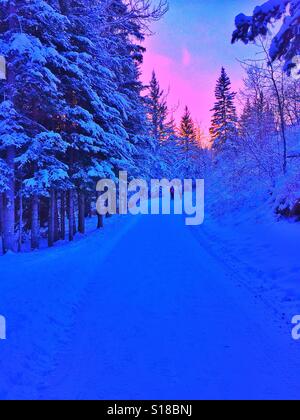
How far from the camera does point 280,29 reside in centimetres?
816

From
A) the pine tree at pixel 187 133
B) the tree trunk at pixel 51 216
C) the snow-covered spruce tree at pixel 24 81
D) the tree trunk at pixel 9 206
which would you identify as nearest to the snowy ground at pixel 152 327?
the tree trunk at pixel 9 206

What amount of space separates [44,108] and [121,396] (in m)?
13.1

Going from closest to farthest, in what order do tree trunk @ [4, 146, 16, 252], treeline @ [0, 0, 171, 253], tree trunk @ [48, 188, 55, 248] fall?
1. treeline @ [0, 0, 171, 253]
2. tree trunk @ [4, 146, 16, 252]
3. tree trunk @ [48, 188, 55, 248]

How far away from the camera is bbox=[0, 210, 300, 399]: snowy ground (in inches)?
157

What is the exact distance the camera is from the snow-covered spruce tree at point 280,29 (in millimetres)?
8078

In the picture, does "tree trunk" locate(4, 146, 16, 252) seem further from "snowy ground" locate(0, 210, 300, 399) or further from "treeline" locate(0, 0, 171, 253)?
"snowy ground" locate(0, 210, 300, 399)

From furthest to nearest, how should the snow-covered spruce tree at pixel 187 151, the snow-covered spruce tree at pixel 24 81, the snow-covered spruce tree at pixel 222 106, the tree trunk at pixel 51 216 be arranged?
the snow-covered spruce tree at pixel 187 151, the snow-covered spruce tree at pixel 222 106, the tree trunk at pixel 51 216, the snow-covered spruce tree at pixel 24 81

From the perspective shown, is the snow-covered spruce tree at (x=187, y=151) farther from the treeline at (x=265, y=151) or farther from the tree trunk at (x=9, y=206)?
the tree trunk at (x=9, y=206)

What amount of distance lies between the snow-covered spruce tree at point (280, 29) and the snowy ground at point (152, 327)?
516 cm

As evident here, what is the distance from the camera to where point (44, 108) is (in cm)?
1471

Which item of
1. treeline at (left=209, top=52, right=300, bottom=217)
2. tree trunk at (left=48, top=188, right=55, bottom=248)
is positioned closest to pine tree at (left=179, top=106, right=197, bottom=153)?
treeline at (left=209, top=52, right=300, bottom=217)

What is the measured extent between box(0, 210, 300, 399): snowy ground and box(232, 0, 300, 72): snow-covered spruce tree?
16.9 feet

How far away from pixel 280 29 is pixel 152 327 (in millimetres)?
6951

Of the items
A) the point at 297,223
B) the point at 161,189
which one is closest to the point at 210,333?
the point at 297,223
